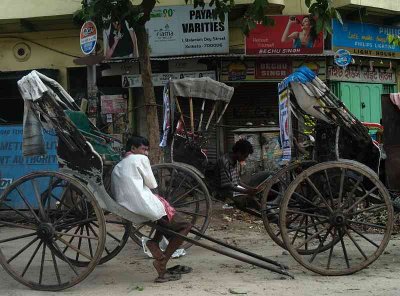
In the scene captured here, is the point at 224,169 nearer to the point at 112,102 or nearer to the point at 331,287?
the point at 331,287

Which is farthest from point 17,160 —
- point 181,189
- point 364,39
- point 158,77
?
point 364,39

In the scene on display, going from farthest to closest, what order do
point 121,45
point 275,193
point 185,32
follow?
point 121,45 < point 185,32 < point 275,193

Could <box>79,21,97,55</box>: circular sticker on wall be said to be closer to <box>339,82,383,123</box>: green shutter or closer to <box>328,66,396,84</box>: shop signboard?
<box>328,66,396,84</box>: shop signboard

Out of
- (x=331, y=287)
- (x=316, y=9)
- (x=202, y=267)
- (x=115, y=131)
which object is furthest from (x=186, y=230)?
(x=115, y=131)

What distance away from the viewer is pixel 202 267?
552 centimetres

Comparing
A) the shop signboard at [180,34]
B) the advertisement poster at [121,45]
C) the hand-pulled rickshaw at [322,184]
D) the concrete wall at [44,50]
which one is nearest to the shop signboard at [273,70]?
the shop signboard at [180,34]

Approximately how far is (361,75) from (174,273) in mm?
8946

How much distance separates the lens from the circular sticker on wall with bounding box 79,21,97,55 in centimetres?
988

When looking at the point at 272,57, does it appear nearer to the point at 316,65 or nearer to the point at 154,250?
the point at 316,65

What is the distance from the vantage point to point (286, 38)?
11148 mm

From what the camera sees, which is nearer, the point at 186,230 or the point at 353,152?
the point at 186,230

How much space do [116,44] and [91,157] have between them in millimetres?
6984

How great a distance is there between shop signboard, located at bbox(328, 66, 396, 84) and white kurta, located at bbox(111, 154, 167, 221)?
7958 mm

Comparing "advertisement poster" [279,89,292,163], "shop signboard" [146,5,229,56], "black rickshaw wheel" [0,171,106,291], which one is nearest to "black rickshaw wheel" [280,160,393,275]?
"advertisement poster" [279,89,292,163]
